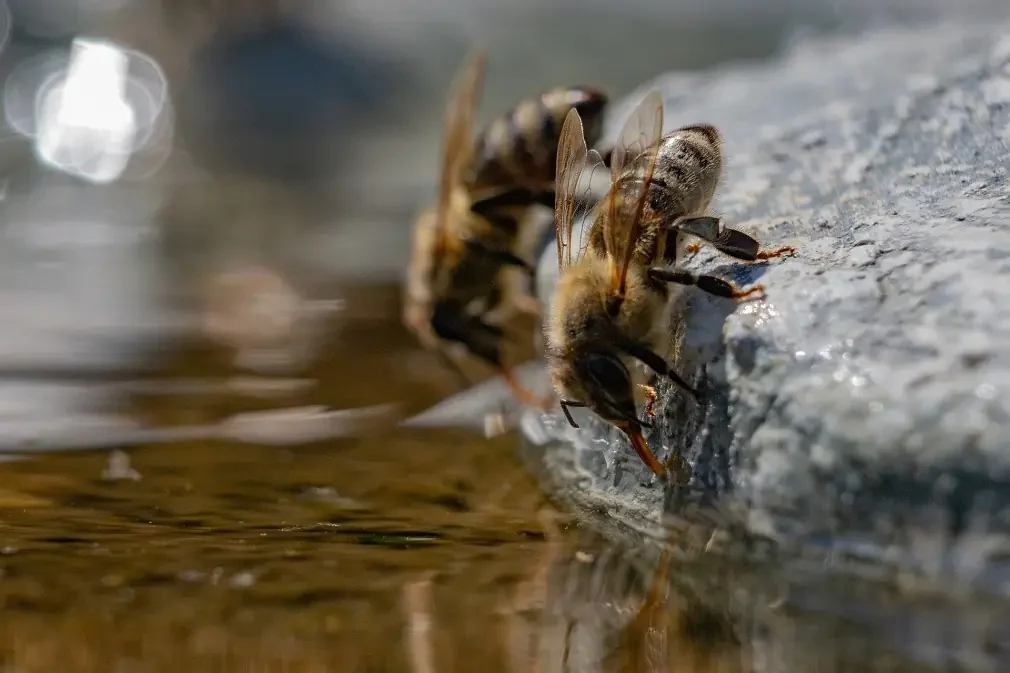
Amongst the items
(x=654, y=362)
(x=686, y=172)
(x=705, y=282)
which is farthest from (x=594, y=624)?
(x=686, y=172)

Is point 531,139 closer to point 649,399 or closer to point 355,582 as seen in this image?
point 649,399

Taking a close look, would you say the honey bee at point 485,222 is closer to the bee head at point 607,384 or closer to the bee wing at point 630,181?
the bee wing at point 630,181

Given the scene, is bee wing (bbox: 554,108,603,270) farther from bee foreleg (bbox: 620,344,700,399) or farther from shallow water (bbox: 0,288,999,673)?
shallow water (bbox: 0,288,999,673)

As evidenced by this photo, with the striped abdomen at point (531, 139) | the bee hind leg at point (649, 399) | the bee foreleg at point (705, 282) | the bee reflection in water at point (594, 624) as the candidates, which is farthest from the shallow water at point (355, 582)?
the striped abdomen at point (531, 139)

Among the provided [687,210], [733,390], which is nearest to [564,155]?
[687,210]

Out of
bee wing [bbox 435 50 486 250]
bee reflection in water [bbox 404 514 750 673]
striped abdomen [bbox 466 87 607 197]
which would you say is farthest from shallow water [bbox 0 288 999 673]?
bee wing [bbox 435 50 486 250]
